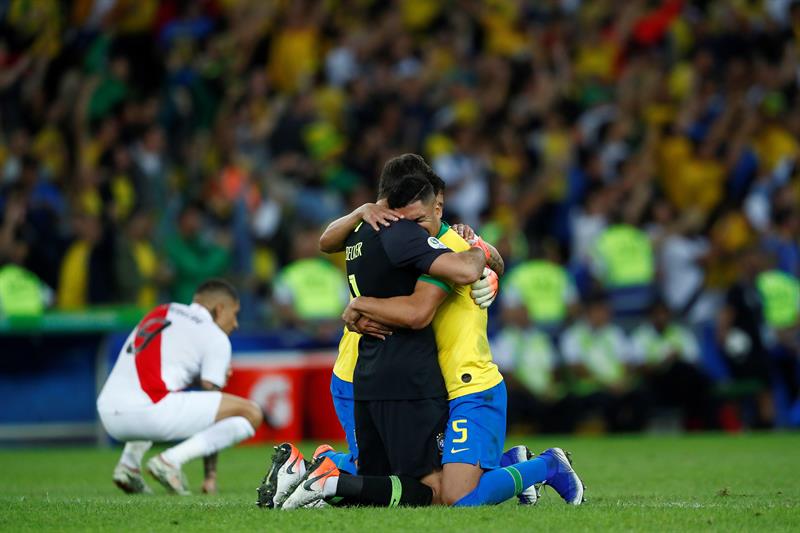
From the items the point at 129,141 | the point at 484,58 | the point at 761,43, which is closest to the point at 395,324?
the point at 129,141

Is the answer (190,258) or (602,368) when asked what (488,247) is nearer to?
(190,258)

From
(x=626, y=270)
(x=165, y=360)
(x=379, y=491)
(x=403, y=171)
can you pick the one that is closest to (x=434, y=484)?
(x=379, y=491)

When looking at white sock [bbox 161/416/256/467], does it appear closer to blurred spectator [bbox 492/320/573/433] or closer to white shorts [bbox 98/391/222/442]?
white shorts [bbox 98/391/222/442]

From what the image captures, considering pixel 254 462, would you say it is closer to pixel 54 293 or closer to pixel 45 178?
pixel 54 293

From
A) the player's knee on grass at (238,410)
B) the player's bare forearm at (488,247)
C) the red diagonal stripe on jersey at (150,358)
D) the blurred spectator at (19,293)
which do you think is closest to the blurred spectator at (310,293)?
the blurred spectator at (19,293)

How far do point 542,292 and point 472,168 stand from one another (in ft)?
8.07

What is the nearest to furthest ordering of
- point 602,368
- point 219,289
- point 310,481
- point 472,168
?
point 310,481
point 219,289
point 602,368
point 472,168

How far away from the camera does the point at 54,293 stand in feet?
52.0

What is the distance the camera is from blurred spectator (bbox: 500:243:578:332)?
17.2 metres

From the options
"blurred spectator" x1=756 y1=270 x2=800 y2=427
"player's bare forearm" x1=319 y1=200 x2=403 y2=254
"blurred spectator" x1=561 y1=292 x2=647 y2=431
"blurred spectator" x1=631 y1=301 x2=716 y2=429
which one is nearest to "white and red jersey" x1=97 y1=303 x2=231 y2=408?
"player's bare forearm" x1=319 y1=200 x2=403 y2=254

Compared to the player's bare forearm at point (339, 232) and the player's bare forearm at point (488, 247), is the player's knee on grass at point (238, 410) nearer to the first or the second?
the player's bare forearm at point (339, 232)

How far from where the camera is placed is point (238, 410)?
376 inches

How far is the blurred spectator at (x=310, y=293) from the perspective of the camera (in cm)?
1622

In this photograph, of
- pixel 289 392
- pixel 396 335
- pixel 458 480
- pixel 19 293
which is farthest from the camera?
pixel 289 392
